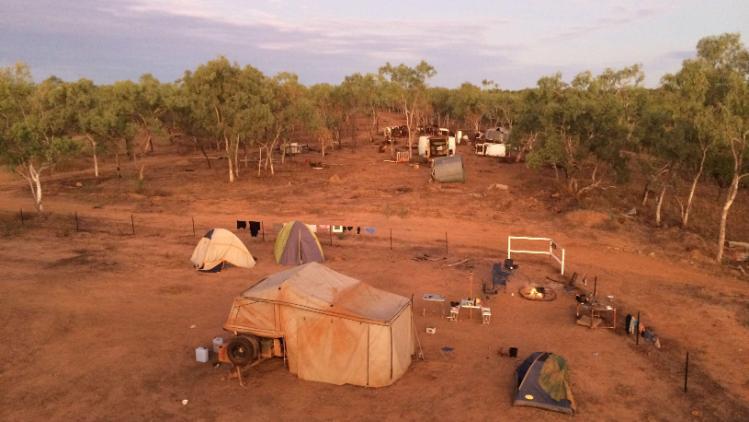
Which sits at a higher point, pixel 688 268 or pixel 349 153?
pixel 349 153

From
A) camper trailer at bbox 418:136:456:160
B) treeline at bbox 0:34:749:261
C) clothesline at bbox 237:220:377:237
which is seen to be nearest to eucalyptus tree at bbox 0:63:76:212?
treeline at bbox 0:34:749:261

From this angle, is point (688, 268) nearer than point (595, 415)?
No

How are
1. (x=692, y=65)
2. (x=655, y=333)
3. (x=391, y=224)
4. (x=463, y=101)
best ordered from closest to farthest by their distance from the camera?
1. (x=655, y=333)
2. (x=391, y=224)
3. (x=692, y=65)
4. (x=463, y=101)

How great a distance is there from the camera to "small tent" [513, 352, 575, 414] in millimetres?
11070

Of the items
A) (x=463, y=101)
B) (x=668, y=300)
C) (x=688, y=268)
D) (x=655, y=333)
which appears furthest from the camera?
(x=463, y=101)

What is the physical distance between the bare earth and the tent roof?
71.3 inches

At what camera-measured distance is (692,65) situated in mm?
35969

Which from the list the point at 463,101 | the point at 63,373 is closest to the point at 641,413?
the point at 63,373

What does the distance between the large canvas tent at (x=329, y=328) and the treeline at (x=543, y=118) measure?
61.8 ft

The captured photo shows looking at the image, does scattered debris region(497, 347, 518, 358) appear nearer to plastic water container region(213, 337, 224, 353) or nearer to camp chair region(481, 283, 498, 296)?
camp chair region(481, 283, 498, 296)

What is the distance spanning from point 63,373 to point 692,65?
4129cm

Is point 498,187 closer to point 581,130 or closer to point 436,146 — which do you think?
point 581,130

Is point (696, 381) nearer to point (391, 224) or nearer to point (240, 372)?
point (240, 372)

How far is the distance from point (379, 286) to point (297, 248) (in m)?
4.66
